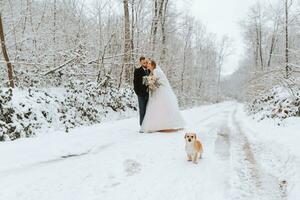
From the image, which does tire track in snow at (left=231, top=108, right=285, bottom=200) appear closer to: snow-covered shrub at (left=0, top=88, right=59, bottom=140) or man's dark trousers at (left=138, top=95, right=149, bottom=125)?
man's dark trousers at (left=138, top=95, right=149, bottom=125)

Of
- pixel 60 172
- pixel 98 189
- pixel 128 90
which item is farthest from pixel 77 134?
pixel 128 90

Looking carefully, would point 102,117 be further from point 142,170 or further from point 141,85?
point 142,170

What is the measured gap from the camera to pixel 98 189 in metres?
3.42

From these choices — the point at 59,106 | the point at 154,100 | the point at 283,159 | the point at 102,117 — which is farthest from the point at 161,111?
the point at 102,117

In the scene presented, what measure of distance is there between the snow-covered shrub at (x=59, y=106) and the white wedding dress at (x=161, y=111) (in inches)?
86.4

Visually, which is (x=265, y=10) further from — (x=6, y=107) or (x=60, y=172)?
(x=60, y=172)

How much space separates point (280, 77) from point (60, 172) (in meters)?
8.98

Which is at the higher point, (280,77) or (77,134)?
(280,77)

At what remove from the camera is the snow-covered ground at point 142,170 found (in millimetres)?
3398

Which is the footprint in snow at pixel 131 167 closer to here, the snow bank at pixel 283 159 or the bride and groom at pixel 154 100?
the snow bank at pixel 283 159

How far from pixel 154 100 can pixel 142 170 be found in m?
4.54

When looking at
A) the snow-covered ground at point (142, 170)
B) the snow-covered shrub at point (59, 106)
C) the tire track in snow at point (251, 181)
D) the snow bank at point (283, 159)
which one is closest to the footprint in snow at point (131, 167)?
the snow-covered ground at point (142, 170)

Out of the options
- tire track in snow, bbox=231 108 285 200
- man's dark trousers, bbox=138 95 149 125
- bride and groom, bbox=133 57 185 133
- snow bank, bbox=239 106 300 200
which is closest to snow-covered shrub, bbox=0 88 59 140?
man's dark trousers, bbox=138 95 149 125

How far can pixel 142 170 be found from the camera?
4.32 meters
